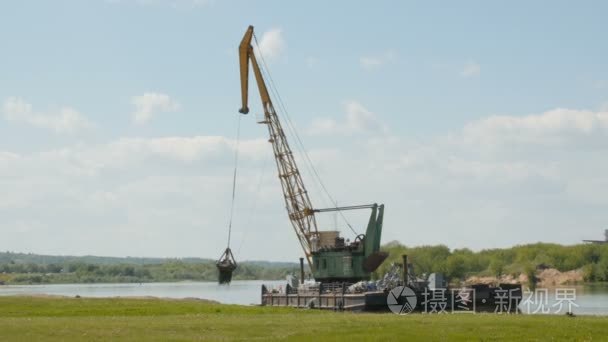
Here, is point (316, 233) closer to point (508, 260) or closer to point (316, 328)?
point (316, 328)

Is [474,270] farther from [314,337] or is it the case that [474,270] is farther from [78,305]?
[314,337]

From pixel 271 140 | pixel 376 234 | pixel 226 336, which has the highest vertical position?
pixel 271 140

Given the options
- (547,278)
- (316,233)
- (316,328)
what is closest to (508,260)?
(547,278)

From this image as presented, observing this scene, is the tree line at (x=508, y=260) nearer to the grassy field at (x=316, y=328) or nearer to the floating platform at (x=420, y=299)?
the floating platform at (x=420, y=299)

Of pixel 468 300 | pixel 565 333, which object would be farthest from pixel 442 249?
pixel 565 333

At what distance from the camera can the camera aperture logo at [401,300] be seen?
60438mm

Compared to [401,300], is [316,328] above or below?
below

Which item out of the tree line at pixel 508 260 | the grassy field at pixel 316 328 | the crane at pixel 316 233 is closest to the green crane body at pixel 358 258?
the crane at pixel 316 233

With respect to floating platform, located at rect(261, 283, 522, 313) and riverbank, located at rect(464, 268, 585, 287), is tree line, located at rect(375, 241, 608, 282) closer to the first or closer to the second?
riverbank, located at rect(464, 268, 585, 287)

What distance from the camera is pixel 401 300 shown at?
202 ft

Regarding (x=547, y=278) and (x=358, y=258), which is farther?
(x=547, y=278)

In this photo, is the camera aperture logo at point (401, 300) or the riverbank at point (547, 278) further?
the riverbank at point (547, 278)

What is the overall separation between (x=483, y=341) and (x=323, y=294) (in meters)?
38.4

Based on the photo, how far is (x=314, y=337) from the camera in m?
30.4
